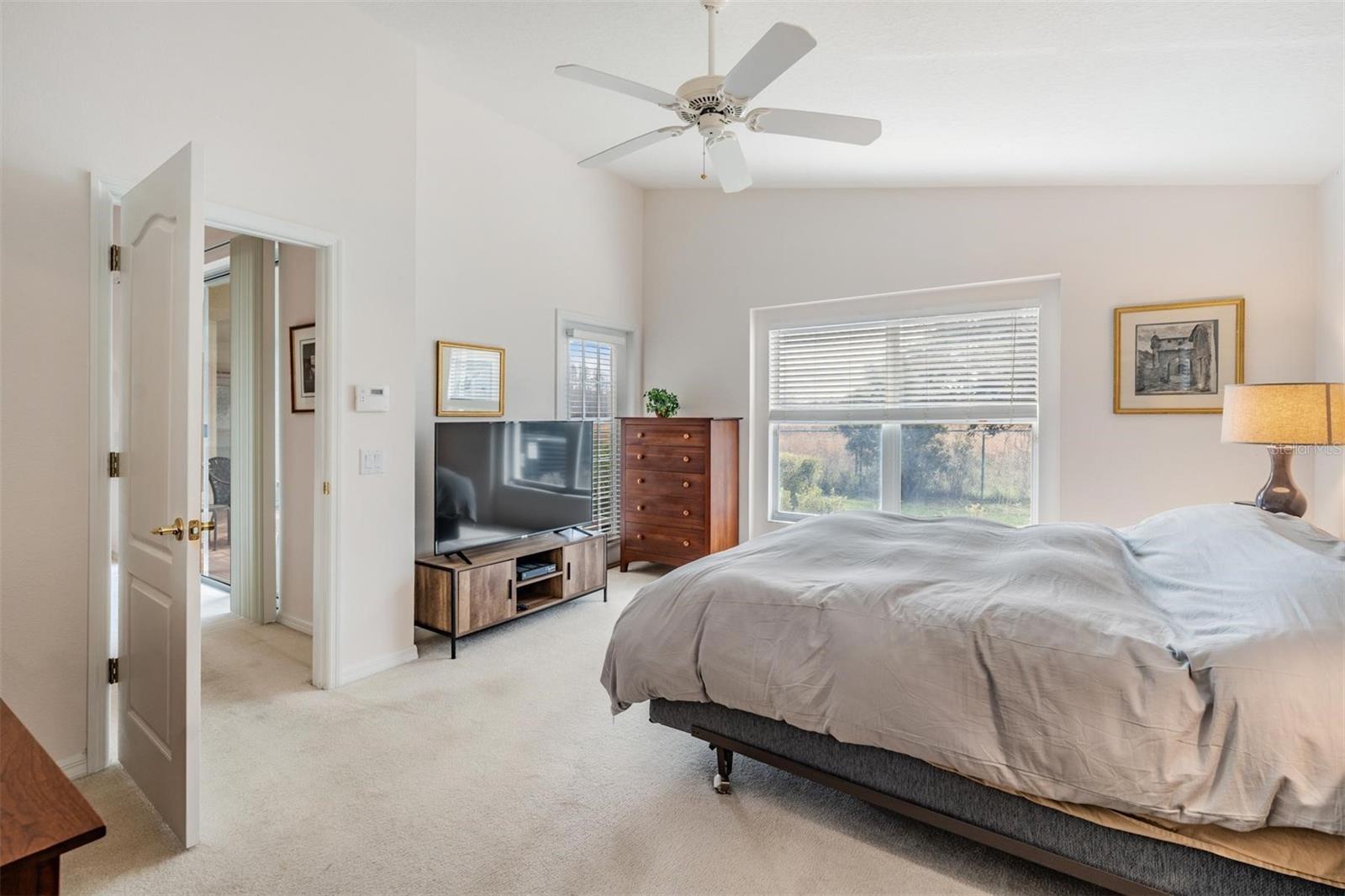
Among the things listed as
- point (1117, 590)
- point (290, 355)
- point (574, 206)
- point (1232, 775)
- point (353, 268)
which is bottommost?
point (1232, 775)

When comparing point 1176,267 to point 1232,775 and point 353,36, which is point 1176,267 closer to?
point 1232,775

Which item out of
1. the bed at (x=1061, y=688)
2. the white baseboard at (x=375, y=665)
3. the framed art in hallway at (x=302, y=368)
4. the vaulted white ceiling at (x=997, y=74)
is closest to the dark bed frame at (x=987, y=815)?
the bed at (x=1061, y=688)

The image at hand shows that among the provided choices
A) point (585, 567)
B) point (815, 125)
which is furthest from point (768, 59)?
point (585, 567)

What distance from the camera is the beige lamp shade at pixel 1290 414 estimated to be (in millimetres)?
2607

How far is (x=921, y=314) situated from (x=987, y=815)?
3.48 metres

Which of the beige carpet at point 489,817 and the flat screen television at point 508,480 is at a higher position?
the flat screen television at point 508,480

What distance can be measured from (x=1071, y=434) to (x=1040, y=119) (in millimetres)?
1834

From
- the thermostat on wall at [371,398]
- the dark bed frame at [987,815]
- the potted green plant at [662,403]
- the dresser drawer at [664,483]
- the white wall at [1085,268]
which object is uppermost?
the white wall at [1085,268]

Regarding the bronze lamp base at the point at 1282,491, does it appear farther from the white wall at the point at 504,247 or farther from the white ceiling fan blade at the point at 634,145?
the white wall at the point at 504,247

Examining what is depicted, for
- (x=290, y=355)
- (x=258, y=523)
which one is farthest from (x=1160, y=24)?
(x=258, y=523)

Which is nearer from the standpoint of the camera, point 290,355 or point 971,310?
point 290,355

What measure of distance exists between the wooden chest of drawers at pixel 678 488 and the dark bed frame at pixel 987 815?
2.65 meters

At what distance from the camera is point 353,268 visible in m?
3.11

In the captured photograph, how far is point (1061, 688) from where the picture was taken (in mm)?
1536
